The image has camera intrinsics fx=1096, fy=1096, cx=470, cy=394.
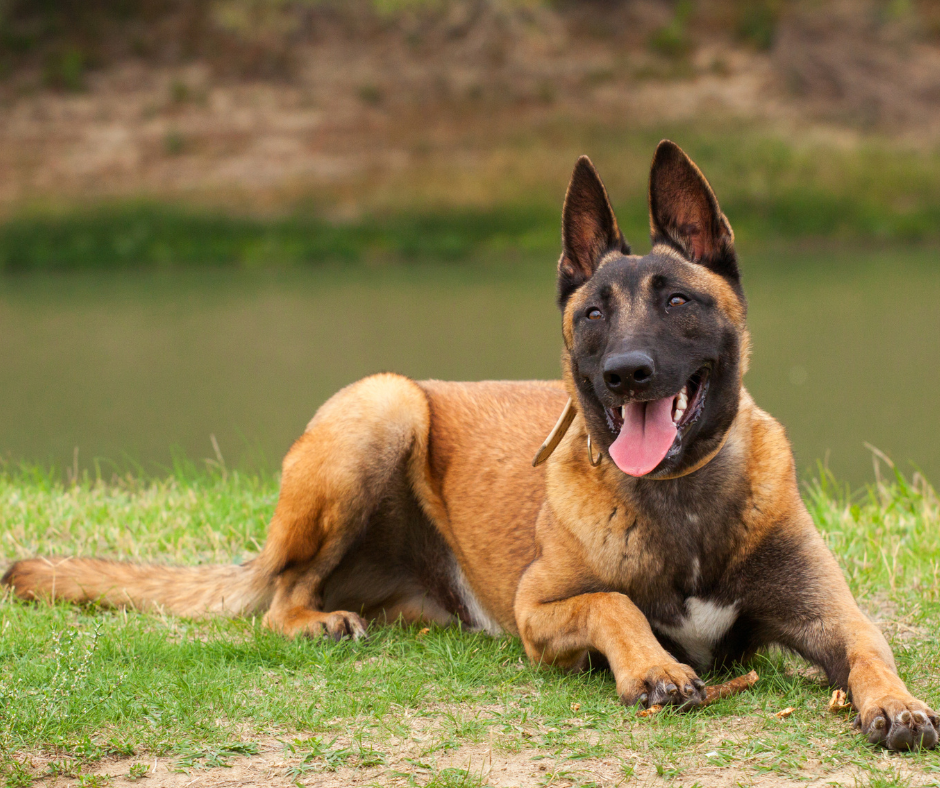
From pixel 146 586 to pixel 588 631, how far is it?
6.58 feet

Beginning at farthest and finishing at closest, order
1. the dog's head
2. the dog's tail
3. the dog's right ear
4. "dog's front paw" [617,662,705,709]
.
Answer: the dog's tail → the dog's right ear → the dog's head → "dog's front paw" [617,662,705,709]

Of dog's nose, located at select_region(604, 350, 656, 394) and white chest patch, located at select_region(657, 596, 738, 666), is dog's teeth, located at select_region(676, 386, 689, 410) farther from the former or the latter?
white chest patch, located at select_region(657, 596, 738, 666)

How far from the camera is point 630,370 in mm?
3219

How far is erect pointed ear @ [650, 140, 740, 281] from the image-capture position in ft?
12.1

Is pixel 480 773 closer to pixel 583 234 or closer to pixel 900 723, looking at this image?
pixel 900 723

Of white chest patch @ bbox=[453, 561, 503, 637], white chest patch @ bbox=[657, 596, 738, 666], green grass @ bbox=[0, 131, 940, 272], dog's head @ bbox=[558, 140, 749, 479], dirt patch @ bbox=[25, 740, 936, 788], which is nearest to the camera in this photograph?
dirt patch @ bbox=[25, 740, 936, 788]

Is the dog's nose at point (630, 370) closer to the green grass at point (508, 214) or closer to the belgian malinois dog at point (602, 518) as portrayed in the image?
the belgian malinois dog at point (602, 518)

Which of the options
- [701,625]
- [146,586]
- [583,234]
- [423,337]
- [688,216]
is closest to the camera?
[701,625]

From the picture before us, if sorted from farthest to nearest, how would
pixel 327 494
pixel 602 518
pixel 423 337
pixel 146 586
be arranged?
pixel 423 337
pixel 146 586
pixel 327 494
pixel 602 518

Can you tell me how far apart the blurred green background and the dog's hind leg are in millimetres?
2614

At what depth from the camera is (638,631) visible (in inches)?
132

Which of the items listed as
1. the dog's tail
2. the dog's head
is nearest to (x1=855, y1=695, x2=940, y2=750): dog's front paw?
the dog's head

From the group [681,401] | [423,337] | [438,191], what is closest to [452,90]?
[438,191]

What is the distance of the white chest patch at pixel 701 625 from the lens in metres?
3.50
